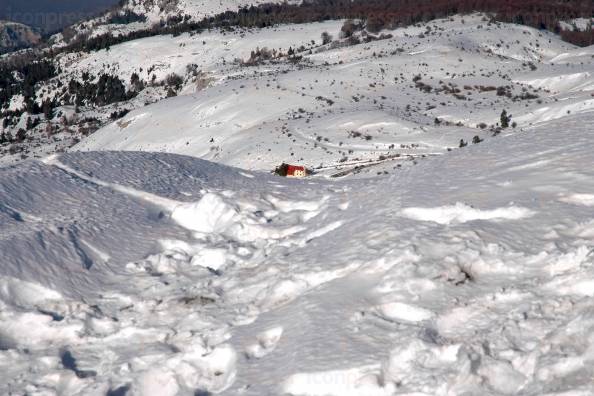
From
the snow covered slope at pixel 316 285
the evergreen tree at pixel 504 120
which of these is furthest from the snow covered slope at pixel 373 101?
the snow covered slope at pixel 316 285

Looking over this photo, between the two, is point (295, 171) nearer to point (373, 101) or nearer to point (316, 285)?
point (316, 285)

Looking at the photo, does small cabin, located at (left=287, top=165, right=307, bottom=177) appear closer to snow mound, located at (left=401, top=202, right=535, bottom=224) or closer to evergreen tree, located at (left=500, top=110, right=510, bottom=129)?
evergreen tree, located at (left=500, top=110, right=510, bottom=129)

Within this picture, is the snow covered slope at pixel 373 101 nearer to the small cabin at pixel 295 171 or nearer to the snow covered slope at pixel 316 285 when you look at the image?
the small cabin at pixel 295 171

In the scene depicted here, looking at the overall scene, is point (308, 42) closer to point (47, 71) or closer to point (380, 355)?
point (47, 71)

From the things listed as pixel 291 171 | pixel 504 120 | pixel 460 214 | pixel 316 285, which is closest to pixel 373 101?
pixel 504 120

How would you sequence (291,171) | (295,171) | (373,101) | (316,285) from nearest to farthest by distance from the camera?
1. (316,285)
2. (291,171)
3. (295,171)
4. (373,101)

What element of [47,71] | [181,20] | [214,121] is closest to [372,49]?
[214,121]
